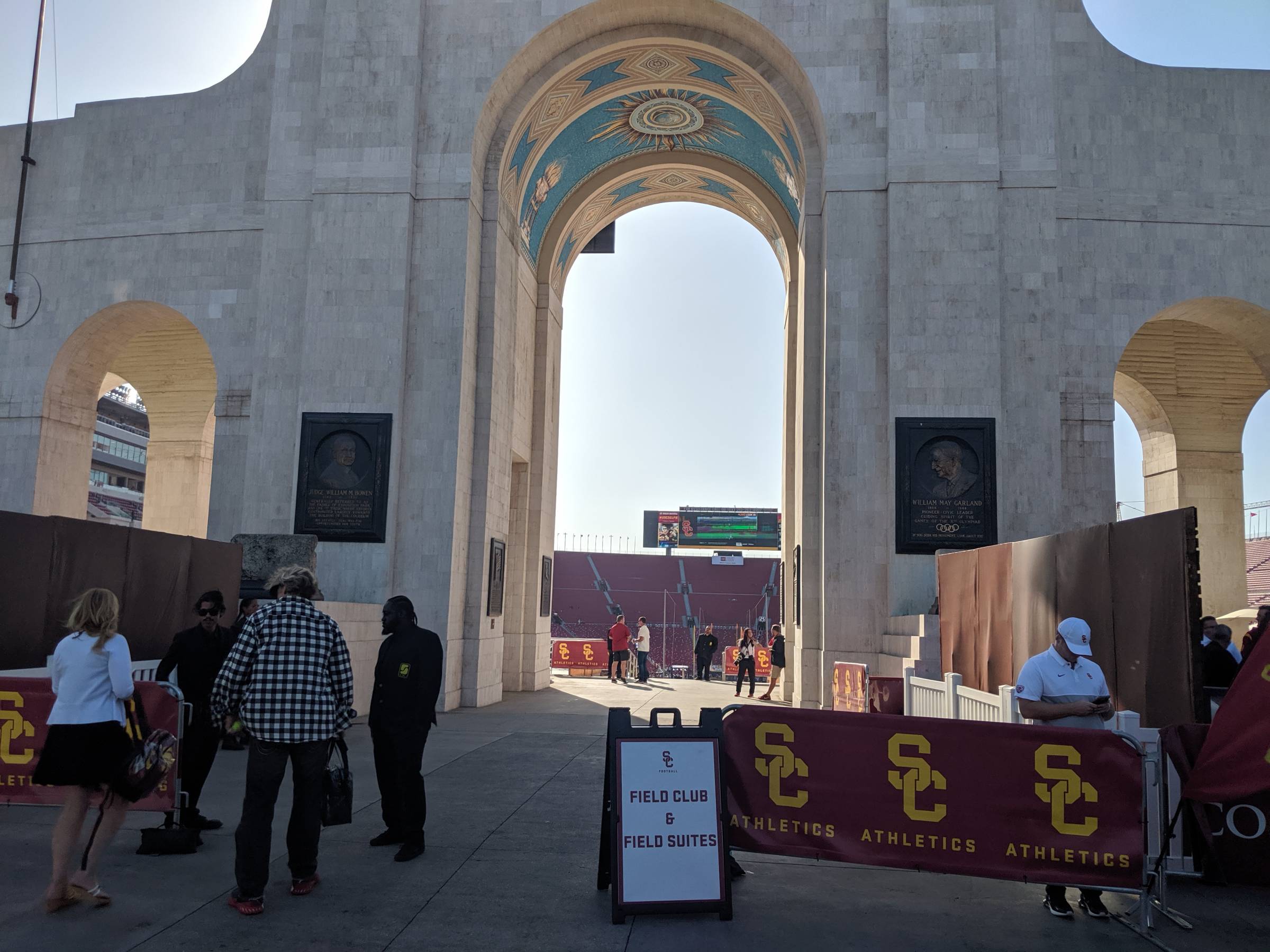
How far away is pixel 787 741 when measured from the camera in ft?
19.9

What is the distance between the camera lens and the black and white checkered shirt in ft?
18.4

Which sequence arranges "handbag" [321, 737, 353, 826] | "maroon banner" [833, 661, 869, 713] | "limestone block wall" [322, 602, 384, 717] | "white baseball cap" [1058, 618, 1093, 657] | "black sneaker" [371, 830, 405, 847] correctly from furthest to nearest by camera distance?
"limestone block wall" [322, 602, 384, 717], "maroon banner" [833, 661, 869, 713], "black sneaker" [371, 830, 405, 847], "white baseball cap" [1058, 618, 1093, 657], "handbag" [321, 737, 353, 826]

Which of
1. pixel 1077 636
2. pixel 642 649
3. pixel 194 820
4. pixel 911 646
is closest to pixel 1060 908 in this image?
pixel 1077 636

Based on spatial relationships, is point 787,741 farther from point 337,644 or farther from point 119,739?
point 119,739

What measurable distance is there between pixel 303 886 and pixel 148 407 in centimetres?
2401

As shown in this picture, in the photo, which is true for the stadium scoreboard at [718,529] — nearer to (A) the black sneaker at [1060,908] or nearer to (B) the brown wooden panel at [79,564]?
(B) the brown wooden panel at [79,564]

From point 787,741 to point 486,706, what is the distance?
485 inches

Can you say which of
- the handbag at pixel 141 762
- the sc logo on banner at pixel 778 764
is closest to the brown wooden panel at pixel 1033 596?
the sc logo on banner at pixel 778 764

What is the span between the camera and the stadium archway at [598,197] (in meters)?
17.9

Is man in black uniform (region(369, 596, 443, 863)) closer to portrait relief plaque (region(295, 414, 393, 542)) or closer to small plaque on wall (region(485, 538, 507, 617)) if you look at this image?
portrait relief plaque (region(295, 414, 393, 542))

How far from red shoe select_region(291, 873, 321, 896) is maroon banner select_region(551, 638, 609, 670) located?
71.1 feet

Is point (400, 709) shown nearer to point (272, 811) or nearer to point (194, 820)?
point (272, 811)

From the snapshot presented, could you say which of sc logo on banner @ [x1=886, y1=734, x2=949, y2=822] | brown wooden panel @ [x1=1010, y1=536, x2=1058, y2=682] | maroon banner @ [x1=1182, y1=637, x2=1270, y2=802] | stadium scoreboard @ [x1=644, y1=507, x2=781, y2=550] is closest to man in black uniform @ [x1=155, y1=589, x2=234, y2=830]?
sc logo on banner @ [x1=886, y1=734, x2=949, y2=822]

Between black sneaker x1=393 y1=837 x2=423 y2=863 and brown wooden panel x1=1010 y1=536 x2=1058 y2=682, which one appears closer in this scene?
black sneaker x1=393 y1=837 x2=423 y2=863
